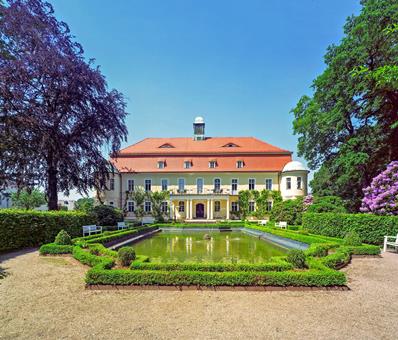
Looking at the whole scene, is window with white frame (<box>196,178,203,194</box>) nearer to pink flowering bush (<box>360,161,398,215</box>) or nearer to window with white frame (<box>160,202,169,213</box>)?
window with white frame (<box>160,202,169,213</box>)

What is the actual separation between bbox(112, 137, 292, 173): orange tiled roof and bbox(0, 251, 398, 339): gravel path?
82.6 feet

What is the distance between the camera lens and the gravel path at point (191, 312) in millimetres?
3852

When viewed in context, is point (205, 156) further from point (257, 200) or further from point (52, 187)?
point (52, 187)

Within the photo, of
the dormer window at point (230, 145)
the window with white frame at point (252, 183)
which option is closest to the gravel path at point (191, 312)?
the window with white frame at point (252, 183)

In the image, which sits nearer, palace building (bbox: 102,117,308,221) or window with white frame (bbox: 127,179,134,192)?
palace building (bbox: 102,117,308,221)

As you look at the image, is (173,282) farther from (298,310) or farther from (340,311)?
(340,311)

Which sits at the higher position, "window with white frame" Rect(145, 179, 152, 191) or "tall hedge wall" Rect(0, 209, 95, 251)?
"window with white frame" Rect(145, 179, 152, 191)

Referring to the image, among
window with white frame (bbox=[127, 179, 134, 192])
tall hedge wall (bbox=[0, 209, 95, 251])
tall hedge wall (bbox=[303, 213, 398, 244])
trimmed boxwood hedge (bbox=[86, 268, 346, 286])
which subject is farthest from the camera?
window with white frame (bbox=[127, 179, 134, 192])

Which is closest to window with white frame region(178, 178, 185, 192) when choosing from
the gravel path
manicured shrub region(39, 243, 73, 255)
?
manicured shrub region(39, 243, 73, 255)

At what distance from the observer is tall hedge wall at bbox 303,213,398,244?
11789 millimetres

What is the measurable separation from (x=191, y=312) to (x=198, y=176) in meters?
27.1

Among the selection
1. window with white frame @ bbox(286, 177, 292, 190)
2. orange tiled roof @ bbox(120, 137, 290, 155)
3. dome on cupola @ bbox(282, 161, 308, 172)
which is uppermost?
orange tiled roof @ bbox(120, 137, 290, 155)

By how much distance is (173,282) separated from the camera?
6.10 metres

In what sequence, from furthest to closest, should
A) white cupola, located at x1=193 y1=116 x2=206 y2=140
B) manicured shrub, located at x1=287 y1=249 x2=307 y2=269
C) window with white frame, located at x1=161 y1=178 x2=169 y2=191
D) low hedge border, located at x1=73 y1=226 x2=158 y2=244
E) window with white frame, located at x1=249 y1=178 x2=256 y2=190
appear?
white cupola, located at x1=193 y1=116 x2=206 y2=140
window with white frame, located at x1=161 y1=178 x2=169 y2=191
window with white frame, located at x1=249 y1=178 x2=256 y2=190
low hedge border, located at x1=73 y1=226 x2=158 y2=244
manicured shrub, located at x1=287 y1=249 x2=307 y2=269
